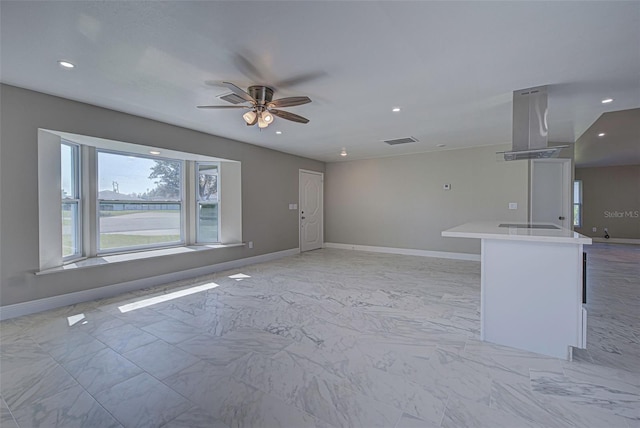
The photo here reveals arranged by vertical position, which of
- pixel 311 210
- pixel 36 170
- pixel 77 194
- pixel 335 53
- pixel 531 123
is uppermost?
pixel 335 53

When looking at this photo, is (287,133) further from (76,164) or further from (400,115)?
(76,164)

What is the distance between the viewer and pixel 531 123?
315 cm

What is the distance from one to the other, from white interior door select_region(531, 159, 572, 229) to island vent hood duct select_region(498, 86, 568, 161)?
293cm

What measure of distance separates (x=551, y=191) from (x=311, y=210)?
204 inches

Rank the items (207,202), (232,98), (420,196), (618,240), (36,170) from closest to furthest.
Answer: (232,98) → (36,170) → (207,202) → (420,196) → (618,240)

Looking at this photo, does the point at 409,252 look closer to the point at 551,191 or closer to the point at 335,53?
the point at 551,191

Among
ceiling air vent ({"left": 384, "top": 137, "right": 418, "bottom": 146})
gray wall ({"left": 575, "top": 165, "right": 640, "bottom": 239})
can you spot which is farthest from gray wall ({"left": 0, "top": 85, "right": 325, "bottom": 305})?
gray wall ({"left": 575, "top": 165, "right": 640, "bottom": 239})

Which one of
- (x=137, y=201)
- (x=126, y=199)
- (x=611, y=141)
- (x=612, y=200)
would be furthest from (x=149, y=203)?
(x=612, y=200)

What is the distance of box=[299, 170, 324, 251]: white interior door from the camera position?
721 centimetres

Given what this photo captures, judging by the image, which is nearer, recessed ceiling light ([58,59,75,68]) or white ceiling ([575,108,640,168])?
recessed ceiling light ([58,59,75,68])

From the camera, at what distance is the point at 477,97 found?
127 inches

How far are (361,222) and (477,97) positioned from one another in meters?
4.55

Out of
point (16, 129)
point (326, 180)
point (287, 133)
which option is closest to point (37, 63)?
point (16, 129)

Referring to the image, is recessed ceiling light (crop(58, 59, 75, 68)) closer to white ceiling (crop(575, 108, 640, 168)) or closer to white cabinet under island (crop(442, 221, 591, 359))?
white cabinet under island (crop(442, 221, 591, 359))
